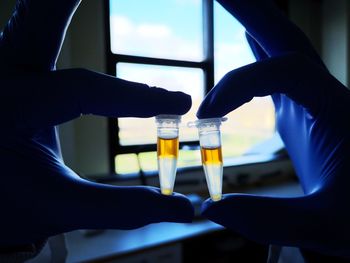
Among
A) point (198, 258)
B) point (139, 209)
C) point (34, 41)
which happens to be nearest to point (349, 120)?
point (139, 209)

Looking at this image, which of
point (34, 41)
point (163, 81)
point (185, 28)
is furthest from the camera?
point (185, 28)

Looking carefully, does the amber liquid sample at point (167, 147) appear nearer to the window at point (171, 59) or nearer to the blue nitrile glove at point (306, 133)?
the blue nitrile glove at point (306, 133)

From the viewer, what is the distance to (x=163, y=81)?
5.12ft

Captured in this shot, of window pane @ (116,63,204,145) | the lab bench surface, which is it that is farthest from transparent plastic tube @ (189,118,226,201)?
window pane @ (116,63,204,145)

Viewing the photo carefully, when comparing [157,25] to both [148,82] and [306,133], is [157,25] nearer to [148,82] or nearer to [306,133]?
[148,82]

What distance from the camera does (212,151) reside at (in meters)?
0.45

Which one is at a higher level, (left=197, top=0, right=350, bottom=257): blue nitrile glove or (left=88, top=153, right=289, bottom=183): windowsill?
(left=197, top=0, right=350, bottom=257): blue nitrile glove

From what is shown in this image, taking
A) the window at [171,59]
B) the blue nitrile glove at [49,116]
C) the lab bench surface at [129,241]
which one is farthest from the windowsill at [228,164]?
the blue nitrile glove at [49,116]

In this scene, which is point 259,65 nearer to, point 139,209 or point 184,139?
point 139,209

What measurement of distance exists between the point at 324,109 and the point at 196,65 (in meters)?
1.29

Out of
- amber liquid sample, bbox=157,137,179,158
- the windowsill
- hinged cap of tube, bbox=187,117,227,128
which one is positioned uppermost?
hinged cap of tube, bbox=187,117,227,128

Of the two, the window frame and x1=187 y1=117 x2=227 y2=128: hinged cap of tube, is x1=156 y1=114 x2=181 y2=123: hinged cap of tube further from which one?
the window frame

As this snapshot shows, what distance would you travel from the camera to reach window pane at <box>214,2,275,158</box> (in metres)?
1.79

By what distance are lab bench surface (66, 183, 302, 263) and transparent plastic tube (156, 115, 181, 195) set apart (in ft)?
1.96
